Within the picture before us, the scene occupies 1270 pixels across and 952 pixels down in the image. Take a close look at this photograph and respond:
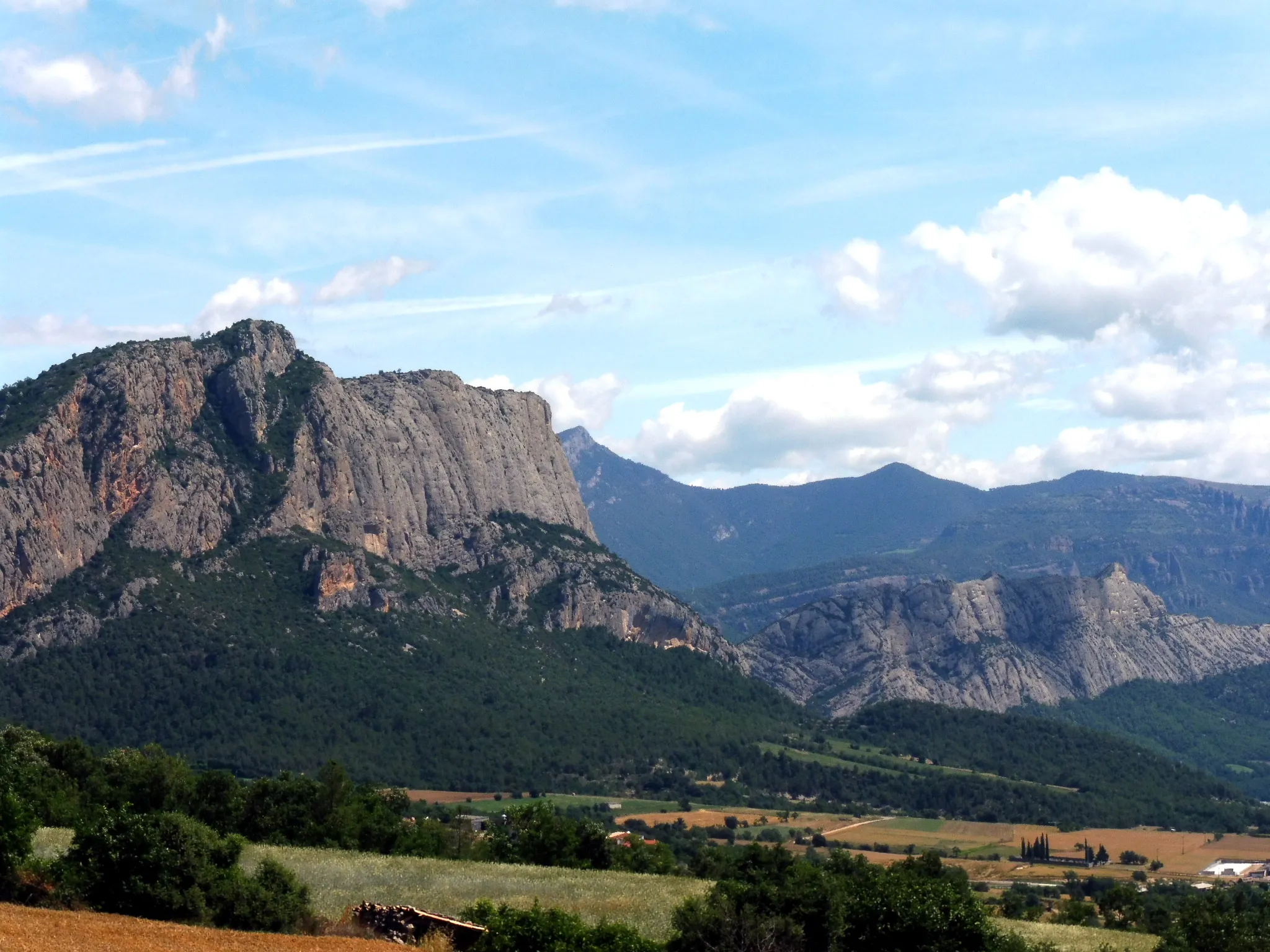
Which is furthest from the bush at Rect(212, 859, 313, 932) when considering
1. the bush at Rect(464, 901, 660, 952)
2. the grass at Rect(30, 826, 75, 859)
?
the bush at Rect(464, 901, 660, 952)

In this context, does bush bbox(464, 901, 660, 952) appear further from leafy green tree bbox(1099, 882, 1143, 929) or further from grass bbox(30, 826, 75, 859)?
leafy green tree bbox(1099, 882, 1143, 929)

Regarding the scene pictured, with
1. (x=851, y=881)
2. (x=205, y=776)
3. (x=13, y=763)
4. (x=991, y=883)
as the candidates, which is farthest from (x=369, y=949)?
(x=991, y=883)

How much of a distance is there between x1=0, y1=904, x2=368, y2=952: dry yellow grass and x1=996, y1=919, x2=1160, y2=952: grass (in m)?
35.0

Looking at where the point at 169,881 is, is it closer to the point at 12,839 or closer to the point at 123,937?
the point at 12,839

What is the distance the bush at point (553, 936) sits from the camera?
6259 cm

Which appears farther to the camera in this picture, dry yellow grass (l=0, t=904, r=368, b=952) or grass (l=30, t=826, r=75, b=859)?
grass (l=30, t=826, r=75, b=859)

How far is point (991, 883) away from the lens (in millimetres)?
165375

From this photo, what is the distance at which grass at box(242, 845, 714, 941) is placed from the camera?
253 feet

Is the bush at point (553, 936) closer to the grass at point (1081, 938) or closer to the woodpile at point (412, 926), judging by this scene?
the woodpile at point (412, 926)

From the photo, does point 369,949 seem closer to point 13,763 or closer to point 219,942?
point 219,942

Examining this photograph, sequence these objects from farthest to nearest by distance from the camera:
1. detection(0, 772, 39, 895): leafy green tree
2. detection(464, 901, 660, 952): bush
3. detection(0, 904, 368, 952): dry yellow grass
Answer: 1. detection(0, 772, 39, 895): leafy green tree
2. detection(464, 901, 660, 952): bush
3. detection(0, 904, 368, 952): dry yellow grass

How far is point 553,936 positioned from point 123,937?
17.0 meters

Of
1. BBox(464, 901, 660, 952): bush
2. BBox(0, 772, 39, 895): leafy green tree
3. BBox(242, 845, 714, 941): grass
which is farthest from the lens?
BBox(242, 845, 714, 941): grass

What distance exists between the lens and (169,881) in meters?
71.5
